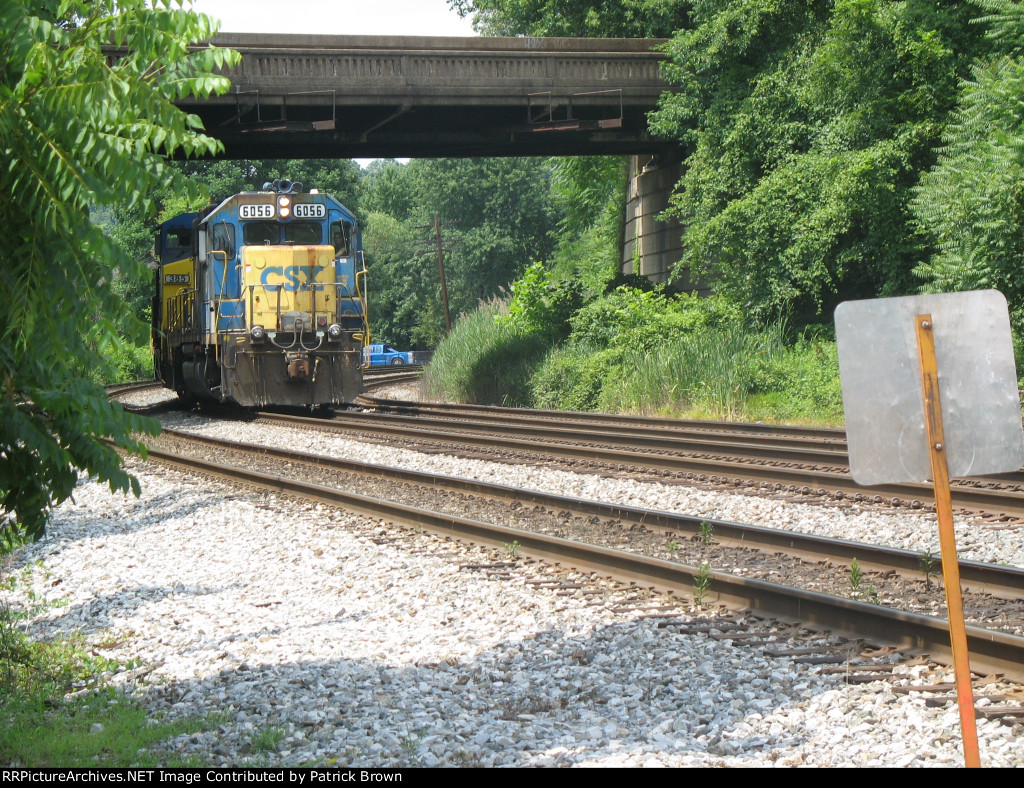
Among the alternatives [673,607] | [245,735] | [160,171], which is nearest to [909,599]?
Result: [673,607]

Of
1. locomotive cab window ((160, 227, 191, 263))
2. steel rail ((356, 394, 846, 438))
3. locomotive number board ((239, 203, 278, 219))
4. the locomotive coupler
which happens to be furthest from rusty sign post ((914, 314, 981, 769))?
locomotive cab window ((160, 227, 191, 263))

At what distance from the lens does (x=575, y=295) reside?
A: 27797 millimetres

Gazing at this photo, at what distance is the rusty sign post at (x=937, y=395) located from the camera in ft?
11.6

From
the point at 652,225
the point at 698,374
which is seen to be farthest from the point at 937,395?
the point at 652,225

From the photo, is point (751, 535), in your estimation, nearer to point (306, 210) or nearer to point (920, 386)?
point (920, 386)

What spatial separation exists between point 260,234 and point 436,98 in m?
5.44

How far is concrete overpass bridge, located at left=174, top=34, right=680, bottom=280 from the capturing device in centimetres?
2102

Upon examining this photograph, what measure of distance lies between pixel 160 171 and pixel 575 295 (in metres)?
24.0

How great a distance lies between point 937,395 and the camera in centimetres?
356

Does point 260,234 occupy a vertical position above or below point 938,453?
above

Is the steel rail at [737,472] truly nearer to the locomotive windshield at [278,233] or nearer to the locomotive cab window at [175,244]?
the locomotive windshield at [278,233]

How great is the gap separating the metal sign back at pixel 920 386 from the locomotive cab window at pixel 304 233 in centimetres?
1636

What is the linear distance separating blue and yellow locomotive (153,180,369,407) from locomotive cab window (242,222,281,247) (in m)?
0.02

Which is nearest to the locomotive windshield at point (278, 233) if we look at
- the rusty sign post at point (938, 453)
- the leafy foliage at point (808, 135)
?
the leafy foliage at point (808, 135)
